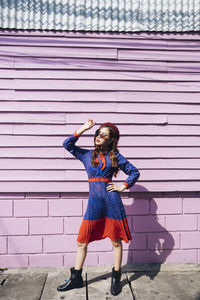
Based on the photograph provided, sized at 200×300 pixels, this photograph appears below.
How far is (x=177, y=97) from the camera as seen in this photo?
3.47 metres

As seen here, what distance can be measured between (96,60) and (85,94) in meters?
0.51

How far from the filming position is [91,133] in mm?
3365

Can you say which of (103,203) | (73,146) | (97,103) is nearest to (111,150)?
(73,146)

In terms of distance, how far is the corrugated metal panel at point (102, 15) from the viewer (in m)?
3.37

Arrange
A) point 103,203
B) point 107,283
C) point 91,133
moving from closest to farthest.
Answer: point 103,203 → point 107,283 → point 91,133

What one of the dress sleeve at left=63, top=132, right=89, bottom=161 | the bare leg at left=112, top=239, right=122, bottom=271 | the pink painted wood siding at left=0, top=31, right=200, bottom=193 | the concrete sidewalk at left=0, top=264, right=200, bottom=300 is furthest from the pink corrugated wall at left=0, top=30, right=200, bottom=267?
the bare leg at left=112, top=239, right=122, bottom=271

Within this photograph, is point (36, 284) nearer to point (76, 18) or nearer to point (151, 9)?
point (76, 18)

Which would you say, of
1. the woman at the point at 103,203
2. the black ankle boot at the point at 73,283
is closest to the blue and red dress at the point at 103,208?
the woman at the point at 103,203

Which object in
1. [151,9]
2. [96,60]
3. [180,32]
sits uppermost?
[151,9]

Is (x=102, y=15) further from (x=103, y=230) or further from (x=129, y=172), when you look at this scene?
(x=103, y=230)

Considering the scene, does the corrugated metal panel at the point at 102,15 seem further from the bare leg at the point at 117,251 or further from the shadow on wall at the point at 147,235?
the bare leg at the point at 117,251

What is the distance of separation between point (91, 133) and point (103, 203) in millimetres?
1028

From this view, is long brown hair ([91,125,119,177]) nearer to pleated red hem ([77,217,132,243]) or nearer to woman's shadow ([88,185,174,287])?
pleated red hem ([77,217,132,243])

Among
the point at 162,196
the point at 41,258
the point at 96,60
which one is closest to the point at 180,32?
the point at 96,60
